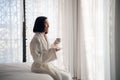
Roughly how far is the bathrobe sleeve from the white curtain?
972 millimetres

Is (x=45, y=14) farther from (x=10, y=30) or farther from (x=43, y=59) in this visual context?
(x=43, y=59)

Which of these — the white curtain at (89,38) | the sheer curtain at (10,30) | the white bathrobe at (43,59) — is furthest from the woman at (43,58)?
the sheer curtain at (10,30)

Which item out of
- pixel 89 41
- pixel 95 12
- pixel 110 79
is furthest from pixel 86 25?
pixel 110 79

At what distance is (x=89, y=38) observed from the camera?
12.6ft

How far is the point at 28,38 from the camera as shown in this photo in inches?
180

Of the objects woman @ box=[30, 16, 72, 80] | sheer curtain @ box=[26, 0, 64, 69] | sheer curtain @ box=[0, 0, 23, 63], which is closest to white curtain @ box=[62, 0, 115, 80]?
sheer curtain @ box=[26, 0, 64, 69]

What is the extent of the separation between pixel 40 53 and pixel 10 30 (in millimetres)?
2071

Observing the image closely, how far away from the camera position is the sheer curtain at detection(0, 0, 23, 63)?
4.39 metres

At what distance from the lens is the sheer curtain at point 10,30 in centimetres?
439

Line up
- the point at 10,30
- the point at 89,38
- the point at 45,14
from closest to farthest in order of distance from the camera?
1. the point at 89,38
2. the point at 10,30
3. the point at 45,14

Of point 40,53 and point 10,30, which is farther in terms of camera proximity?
point 10,30

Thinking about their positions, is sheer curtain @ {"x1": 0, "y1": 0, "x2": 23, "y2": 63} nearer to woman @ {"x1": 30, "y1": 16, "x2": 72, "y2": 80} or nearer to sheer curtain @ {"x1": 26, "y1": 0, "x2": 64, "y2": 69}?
sheer curtain @ {"x1": 26, "y1": 0, "x2": 64, "y2": 69}

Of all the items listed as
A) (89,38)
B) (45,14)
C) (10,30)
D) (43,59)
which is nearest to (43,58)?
(43,59)

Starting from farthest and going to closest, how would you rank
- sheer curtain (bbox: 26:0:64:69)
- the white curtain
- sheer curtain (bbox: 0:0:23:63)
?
sheer curtain (bbox: 26:0:64:69), sheer curtain (bbox: 0:0:23:63), the white curtain
